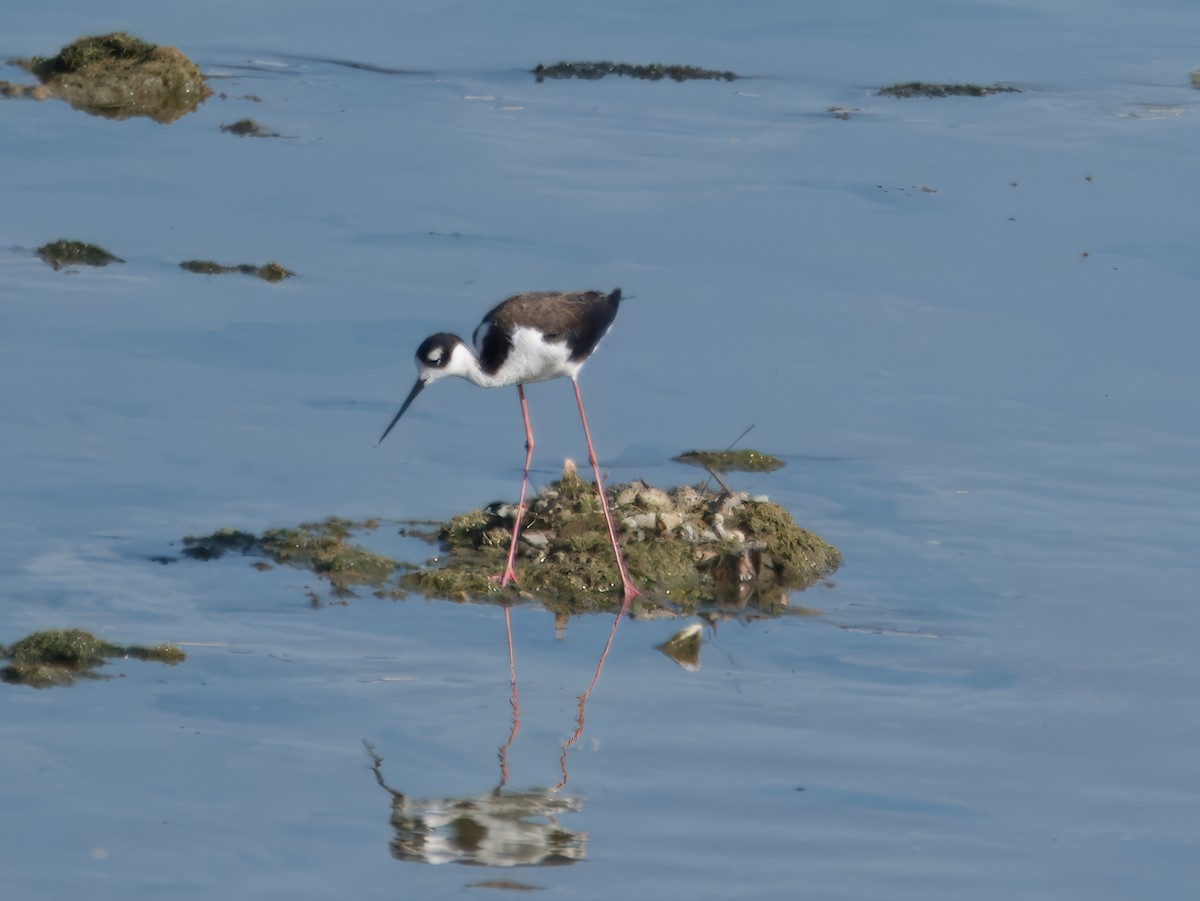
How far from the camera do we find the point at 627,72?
16.7 m

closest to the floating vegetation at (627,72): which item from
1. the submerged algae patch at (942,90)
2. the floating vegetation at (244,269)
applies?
the submerged algae patch at (942,90)

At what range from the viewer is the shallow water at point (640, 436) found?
649 cm

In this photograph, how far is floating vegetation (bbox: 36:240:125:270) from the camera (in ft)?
39.3

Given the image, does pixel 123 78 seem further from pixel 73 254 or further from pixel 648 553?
pixel 648 553

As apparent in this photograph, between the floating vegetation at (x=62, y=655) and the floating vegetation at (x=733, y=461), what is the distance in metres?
3.23

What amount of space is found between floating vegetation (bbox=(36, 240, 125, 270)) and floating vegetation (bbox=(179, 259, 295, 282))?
0.46m

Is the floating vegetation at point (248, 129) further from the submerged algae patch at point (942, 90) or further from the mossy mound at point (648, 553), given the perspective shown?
the mossy mound at point (648, 553)

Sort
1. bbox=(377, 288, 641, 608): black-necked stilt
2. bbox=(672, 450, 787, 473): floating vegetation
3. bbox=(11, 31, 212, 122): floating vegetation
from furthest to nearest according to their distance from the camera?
1. bbox=(11, 31, 212, 122): floating vegetation
2. bbox=(672, 450, 787, 473): floating vegetation
3. bbox=(377, 288, 641, 608): black-necked stilt

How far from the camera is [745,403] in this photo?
10.5 meters

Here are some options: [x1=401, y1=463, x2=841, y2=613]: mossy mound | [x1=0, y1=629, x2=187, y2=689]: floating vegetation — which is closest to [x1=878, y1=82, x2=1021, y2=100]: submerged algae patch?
[x1=401, y1=463, x2=841, y2=613]: mossy mound

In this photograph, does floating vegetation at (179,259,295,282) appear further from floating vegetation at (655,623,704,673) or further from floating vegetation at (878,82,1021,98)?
floating vegetation at (878,82,1021,98)

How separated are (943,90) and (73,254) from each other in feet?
25.4

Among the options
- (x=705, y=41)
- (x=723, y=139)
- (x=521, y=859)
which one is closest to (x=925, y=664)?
(x=521, y=859)

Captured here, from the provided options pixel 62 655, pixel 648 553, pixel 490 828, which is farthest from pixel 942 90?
pixel 490 828
